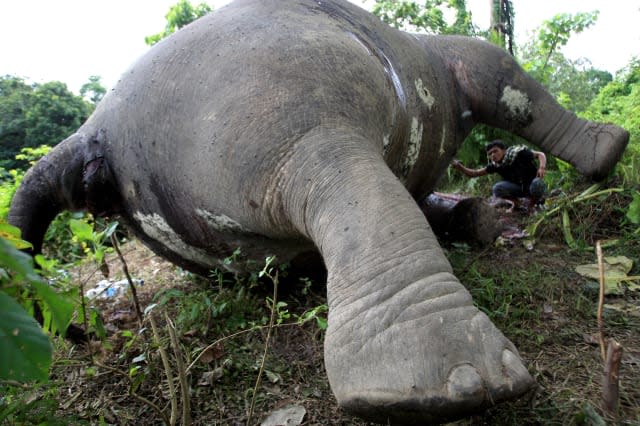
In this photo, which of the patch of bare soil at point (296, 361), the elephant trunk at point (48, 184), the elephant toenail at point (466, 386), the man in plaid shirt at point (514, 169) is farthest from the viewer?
the man in plaid shirt at point (514, 169)

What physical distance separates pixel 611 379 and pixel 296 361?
1043 millimetres

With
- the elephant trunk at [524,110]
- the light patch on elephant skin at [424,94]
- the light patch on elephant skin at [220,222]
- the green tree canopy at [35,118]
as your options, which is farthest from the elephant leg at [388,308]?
the green tree canopy at [35,118]

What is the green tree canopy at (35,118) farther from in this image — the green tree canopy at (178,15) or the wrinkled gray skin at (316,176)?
the wrinkled gray skin at (316,176)

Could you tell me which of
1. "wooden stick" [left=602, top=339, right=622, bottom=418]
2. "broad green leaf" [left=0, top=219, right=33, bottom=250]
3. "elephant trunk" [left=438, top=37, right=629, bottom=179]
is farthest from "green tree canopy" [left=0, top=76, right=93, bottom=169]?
"wooden stick" [left=602, top=339, right=622, bottom=418]

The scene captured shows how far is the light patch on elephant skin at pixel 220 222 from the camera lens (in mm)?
1950

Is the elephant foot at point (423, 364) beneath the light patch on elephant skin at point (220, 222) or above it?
above

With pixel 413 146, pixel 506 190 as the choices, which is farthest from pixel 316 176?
pixel 506 190

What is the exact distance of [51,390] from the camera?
1567 millimetres

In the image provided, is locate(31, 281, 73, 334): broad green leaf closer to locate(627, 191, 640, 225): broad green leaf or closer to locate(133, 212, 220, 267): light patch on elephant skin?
locate(133, 212, 220, 267): light patch on elephant skin

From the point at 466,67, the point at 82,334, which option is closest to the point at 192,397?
the point at 82,334

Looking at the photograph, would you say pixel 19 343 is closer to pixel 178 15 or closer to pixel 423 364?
pixel 423 364

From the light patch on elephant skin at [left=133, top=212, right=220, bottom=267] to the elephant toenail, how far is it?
1.43 meters

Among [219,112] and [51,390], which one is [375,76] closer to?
[219,112]

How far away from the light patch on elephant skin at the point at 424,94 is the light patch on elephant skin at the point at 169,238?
133cm
